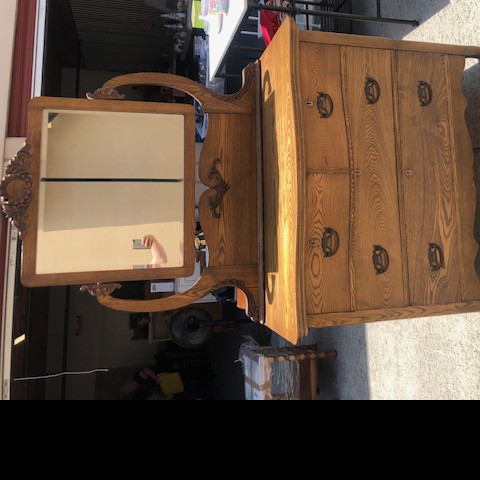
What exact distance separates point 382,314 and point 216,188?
0.77 meters

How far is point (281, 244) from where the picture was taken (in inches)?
54.5

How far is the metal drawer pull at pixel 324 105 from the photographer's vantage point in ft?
4.70

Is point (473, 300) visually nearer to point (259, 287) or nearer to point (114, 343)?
point (259, 287)

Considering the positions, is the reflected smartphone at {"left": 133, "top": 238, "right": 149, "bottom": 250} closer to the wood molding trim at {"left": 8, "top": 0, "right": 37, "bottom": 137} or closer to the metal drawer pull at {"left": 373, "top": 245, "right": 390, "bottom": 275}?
the metal drawer pull at {"left": 373, "top": 245, "right": 390, "bottom": 275}

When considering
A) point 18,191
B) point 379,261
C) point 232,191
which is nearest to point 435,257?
point 379,261

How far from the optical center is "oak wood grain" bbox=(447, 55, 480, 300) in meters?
1.55

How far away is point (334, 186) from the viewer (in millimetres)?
1412

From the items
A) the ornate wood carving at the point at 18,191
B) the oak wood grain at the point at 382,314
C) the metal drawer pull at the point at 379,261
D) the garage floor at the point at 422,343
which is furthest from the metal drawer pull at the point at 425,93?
the ornate wood carving at the point at 18,191

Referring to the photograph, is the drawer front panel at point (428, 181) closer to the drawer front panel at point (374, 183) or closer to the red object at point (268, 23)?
the drawer front panel at point (374, 183)

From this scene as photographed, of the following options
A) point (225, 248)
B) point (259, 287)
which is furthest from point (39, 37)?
point (259, 287)

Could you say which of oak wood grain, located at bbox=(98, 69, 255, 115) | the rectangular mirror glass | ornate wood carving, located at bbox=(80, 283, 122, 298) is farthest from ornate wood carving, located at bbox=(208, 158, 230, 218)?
ornate wood carving, located at bbox=(80, 283, 122, 298)

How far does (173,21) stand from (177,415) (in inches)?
182

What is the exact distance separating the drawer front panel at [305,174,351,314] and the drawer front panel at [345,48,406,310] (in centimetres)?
5

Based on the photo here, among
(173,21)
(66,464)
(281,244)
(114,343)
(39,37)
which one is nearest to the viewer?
(66,464)
